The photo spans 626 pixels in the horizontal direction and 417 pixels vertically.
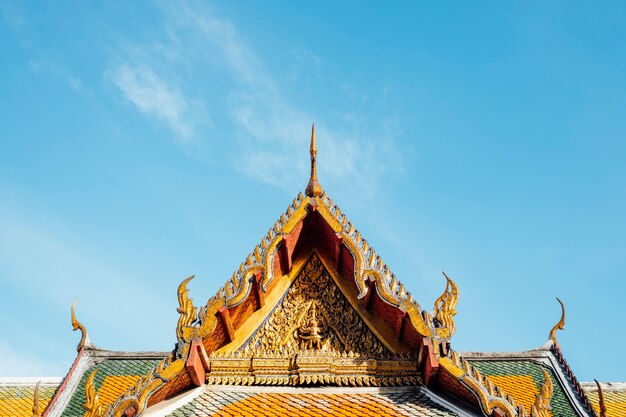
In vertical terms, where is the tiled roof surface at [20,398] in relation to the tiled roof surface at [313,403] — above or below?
above

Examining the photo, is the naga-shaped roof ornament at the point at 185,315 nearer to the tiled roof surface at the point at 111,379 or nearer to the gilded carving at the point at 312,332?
the gilded carving at the point at 312,332

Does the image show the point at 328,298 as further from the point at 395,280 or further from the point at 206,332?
the point at 206,332

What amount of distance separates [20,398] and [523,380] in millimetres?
8946

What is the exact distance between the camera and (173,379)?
8258mm

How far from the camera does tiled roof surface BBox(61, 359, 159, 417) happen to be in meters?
13.2

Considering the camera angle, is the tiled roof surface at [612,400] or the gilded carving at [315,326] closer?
the gilded carving at [315,326]

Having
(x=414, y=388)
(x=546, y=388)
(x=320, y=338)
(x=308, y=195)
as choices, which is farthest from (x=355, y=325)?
(x=546, y=388)

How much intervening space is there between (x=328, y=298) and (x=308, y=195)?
125 centimetres

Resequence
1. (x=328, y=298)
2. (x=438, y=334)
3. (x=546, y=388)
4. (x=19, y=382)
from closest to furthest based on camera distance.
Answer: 1. (x=546, y=388)
2. (x=438, y=334)
3. (x=328, y=298)
4. (x=19, y=382)

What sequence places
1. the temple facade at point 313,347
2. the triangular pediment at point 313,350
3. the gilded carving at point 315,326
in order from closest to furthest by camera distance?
the temple facade at point 313,347 < the triangular pediment at point 313,350 < the gilded carving at point 315,326

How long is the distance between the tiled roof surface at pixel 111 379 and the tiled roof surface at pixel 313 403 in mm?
4666

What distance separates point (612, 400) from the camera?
15.1 metres

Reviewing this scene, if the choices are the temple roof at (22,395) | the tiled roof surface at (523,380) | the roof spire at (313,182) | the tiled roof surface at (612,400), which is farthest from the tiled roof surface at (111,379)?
the tiled roof surface at (612,400)

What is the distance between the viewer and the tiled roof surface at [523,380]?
13375mm
